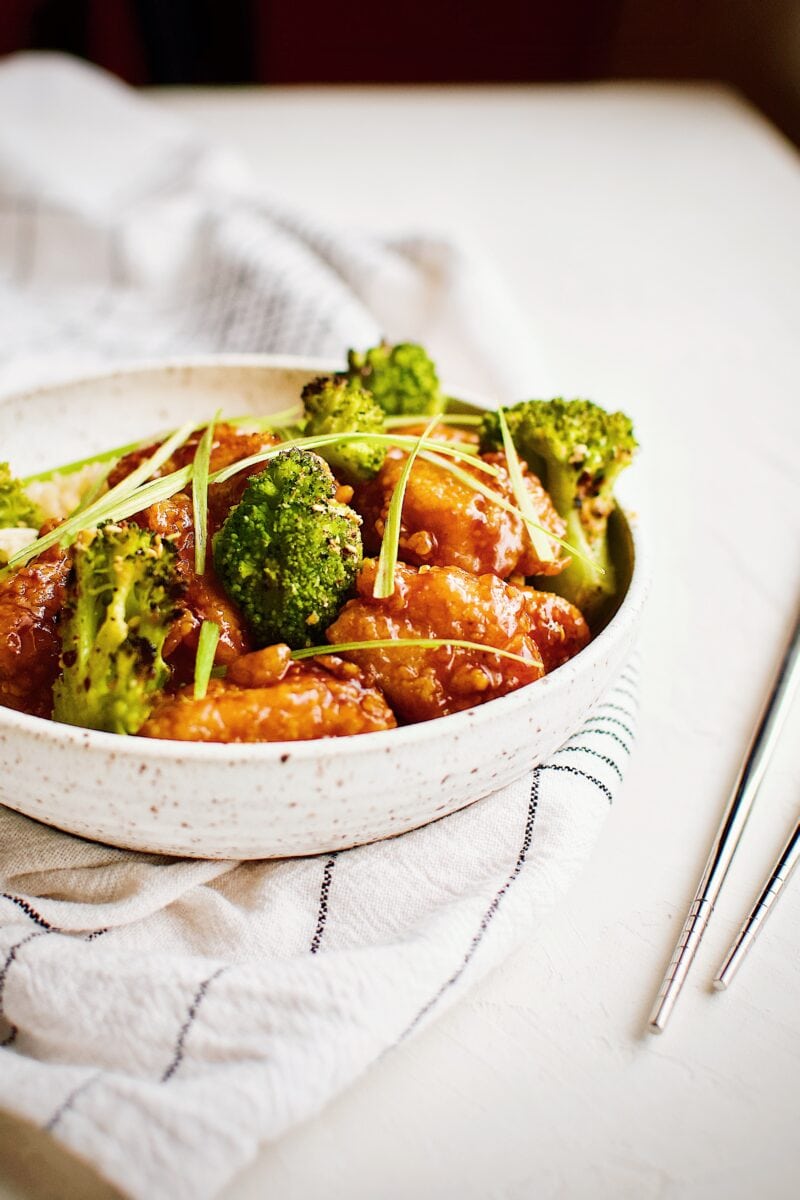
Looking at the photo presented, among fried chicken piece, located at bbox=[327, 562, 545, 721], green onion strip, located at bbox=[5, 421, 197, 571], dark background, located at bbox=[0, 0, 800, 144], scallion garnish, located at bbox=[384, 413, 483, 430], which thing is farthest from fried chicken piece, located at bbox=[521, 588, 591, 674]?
dark background, located at bbox=[0, 0, 800, 144]

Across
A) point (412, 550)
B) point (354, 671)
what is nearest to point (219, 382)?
point (412, 550)

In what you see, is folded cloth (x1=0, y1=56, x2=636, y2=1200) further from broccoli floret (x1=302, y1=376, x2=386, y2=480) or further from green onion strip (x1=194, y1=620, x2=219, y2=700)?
broccoli floret (x1=302, y1=376, x2=386, y2=480)

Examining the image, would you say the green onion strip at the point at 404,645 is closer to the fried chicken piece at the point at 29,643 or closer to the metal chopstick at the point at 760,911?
the fried chicken piece at the point at 29,643

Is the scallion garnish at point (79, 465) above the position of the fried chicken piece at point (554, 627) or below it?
below

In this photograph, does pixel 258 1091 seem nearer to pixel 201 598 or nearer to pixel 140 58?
pixel 201 598

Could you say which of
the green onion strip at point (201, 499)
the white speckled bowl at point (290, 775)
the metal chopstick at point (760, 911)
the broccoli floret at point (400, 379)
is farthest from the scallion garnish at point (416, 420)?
the metal chopstick at point (760, 911)

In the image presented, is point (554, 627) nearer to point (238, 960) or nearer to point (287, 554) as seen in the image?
point (287, 554)
